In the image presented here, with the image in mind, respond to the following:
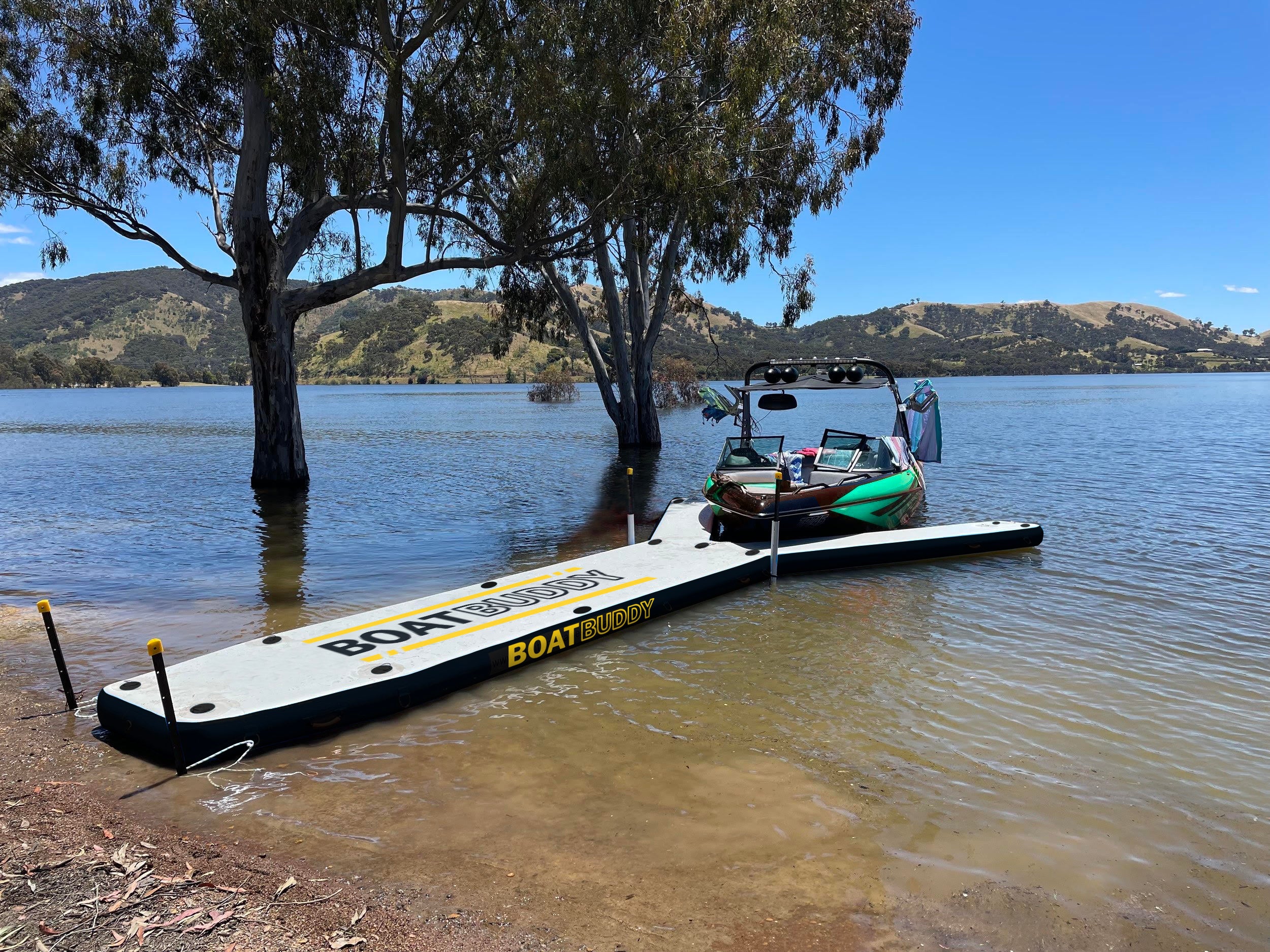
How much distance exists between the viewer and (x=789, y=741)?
248 inches

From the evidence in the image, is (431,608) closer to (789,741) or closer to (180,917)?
(789,741)

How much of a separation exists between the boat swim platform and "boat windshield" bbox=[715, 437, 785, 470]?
156cm

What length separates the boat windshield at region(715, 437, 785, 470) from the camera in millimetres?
13000

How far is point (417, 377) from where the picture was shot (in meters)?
174

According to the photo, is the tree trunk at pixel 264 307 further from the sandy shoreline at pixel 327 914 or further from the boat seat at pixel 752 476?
the sandy shoreline at pixel 327 914

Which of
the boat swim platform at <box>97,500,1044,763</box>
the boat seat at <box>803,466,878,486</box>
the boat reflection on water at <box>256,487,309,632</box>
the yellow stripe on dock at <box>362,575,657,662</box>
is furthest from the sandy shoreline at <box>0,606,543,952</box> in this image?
the boat seat at <box>803,466,878,486</box>

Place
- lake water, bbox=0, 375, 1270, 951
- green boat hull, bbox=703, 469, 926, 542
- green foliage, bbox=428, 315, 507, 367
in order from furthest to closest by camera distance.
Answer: green foliage, bbox=428, 315, 507, 367
green boat hull, bbox=703, 469, 926, 542
lake water, bbox=0, 375, 1270, 951

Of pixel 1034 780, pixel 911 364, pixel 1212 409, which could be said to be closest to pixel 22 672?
pixel 1034 780

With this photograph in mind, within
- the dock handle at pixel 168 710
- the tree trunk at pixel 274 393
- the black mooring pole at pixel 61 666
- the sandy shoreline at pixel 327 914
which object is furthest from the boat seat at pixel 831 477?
the tree trunk at pixel 274 393

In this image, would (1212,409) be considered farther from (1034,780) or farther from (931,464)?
(1034,780)

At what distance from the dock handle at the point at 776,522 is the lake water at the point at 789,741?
1.83 feet

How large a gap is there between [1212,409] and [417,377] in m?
145

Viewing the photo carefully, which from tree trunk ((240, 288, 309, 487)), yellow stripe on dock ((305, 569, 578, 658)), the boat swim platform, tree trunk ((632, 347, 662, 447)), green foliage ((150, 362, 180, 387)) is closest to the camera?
the boat swim platform

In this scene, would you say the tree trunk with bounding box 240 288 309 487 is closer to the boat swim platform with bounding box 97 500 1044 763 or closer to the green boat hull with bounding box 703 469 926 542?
the green boat hull with bounding box 703 469 926 542
